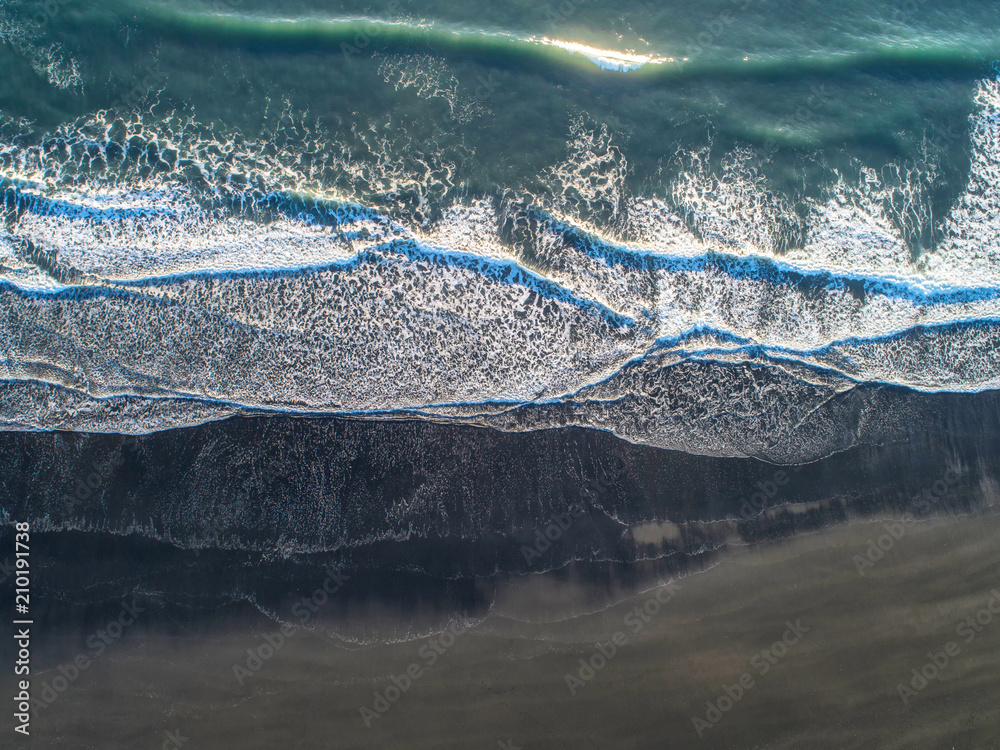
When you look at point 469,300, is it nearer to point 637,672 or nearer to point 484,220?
point 484,220

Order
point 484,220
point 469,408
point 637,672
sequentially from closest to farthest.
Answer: point 637,672 < point 469,408 < point 484,220

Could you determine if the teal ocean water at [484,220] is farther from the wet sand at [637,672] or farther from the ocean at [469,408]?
the wet sand at [637,672]

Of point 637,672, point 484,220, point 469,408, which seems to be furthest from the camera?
point 484,220

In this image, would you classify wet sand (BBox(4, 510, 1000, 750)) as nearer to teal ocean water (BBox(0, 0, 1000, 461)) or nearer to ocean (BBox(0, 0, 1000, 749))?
ocean (BBox(0, 0, 1000, 749))

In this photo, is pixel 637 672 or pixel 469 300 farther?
pixel 469 300

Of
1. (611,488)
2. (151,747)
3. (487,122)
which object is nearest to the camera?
(151,747)

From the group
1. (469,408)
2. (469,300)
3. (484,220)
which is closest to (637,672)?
(469,408)

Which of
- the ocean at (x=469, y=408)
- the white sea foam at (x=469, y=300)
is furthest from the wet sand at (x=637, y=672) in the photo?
the white sea foam at (x=469, y=300)

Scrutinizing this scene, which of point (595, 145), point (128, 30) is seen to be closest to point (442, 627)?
point (595, 145)

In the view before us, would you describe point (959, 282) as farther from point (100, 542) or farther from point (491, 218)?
point (100, 542)
